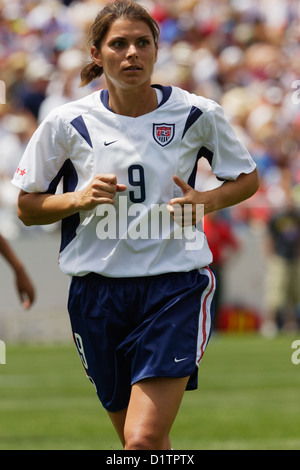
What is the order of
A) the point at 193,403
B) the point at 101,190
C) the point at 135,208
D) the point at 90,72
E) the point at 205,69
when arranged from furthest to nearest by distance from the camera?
the point at 205,69 < the point at 193,403 < the point at 90,72 < the point at 135,208 < the point at 101,190

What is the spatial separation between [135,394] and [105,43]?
1566 millimetres

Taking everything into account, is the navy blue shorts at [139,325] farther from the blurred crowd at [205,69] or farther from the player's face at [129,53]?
the blurred crowd at [205,69]

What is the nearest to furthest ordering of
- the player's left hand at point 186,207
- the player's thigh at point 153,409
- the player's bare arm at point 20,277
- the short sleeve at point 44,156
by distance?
the player's thigh at point 153,409 → the player's left hand at point 186,207 → the short sleeve at point 44,156 → the player's bare arm at point 20,277

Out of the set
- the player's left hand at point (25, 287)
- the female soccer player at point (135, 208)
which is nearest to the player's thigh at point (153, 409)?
the female soccer player at point (135, 208)

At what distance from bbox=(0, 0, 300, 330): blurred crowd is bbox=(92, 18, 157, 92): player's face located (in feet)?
32.2

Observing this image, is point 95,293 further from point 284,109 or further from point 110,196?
point 284,109

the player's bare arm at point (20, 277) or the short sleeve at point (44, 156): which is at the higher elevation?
the short sleeve at point (44, 156)

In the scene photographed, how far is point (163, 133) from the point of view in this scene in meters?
4.70

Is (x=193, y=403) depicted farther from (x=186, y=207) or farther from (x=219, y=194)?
(x=186, y=207)

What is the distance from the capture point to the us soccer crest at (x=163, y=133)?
4.68 m

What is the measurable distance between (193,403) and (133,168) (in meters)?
5.81

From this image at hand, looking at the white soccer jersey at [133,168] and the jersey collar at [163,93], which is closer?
the white soccer jersey at [133,168]

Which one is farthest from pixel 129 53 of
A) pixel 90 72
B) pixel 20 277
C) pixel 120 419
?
pixel 20 277
